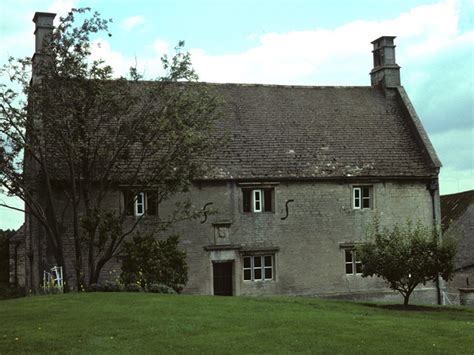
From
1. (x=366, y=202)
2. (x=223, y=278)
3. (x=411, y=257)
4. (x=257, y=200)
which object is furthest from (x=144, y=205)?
(x=411, y=257)

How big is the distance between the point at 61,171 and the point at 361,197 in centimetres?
1367

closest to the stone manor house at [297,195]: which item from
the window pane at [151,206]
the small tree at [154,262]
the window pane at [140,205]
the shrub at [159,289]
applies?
the window pane at [140,205]

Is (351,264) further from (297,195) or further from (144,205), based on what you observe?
(144,205)

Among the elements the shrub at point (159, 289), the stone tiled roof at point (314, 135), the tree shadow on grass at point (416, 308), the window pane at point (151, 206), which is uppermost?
the stone tiled roof at point (314, 135)

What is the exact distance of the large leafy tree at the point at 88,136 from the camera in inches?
1061

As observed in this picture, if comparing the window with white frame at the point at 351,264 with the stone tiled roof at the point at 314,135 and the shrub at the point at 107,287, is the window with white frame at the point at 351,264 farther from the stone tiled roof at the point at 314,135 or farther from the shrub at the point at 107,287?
the shrub at the point at 107,287

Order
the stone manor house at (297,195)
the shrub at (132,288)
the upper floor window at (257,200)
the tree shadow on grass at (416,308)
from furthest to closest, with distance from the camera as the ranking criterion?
the upper floor window at (257,200) → the stone manor house at (297,195) → the shrub at (132,288) → the tree shadow on grass at (416,308)

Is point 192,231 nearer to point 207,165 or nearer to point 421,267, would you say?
point 207,165

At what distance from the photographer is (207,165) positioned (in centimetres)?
3044

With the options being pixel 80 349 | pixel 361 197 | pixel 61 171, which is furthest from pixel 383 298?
pixel 80 349

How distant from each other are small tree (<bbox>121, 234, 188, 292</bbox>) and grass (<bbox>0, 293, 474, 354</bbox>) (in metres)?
5.35

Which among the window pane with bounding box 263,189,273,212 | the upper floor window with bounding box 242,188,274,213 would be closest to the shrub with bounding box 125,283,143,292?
the upper floor window with bounding box 242,188,274,213

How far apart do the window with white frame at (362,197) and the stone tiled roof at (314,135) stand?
745mm

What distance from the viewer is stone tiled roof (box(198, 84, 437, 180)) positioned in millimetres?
32781
